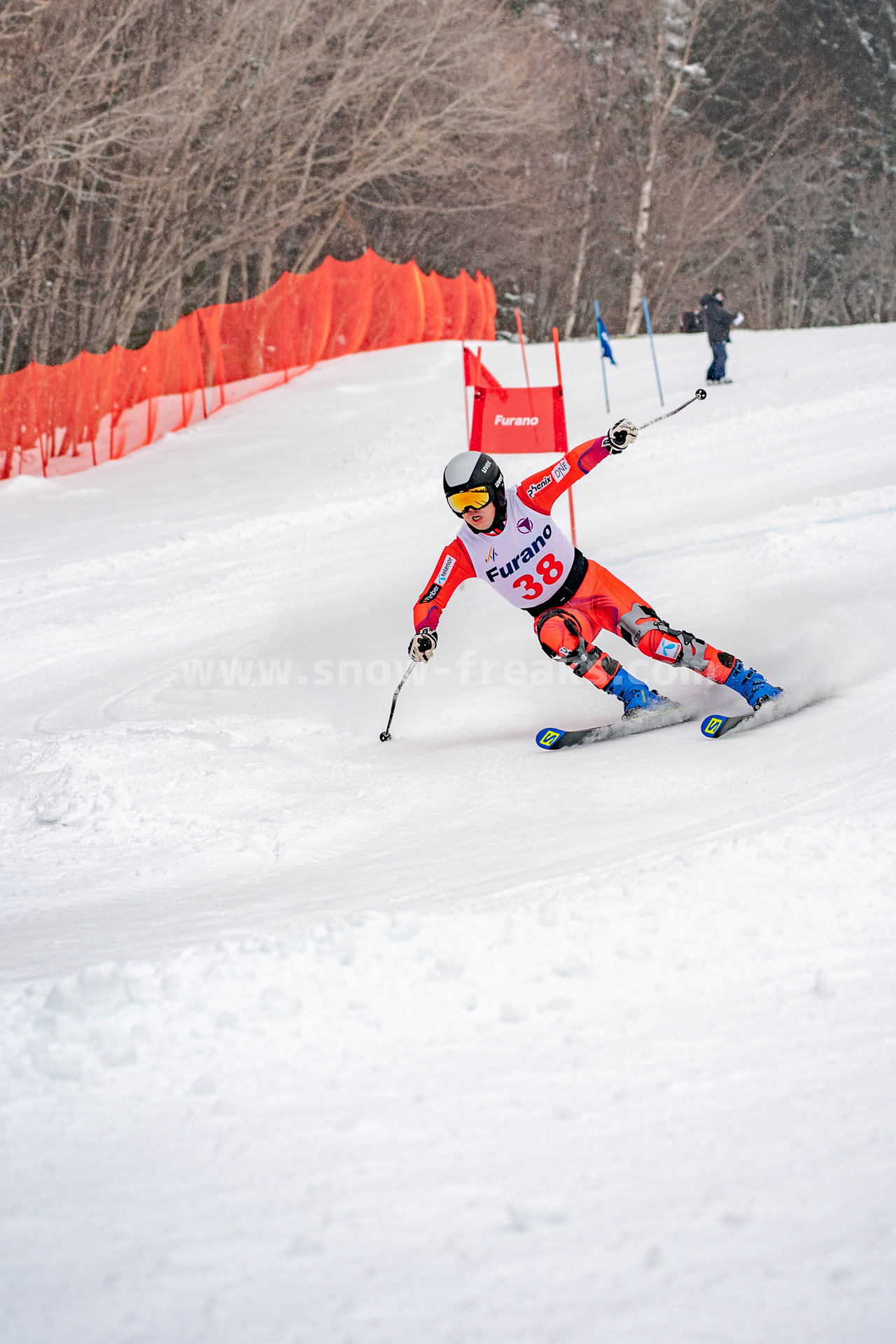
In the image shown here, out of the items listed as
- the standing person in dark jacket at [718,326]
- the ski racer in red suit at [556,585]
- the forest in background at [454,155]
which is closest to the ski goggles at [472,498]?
the ski racer in red suit at [556,585]

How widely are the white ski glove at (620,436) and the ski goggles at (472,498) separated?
661 millimetres

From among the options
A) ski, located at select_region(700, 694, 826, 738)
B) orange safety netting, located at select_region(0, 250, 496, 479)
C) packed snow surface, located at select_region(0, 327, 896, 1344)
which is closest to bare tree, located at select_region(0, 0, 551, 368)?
orange safety netting, located at select_region(0, 250, 496, 479)

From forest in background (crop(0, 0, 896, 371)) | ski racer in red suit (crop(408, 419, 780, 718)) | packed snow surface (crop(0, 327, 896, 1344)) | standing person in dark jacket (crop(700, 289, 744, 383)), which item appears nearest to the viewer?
packed snow surface (crop(0, 327, 896, 1344))

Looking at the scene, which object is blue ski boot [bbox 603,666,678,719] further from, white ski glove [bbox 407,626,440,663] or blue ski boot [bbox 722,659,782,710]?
white ski glove [bbox 407,626,440,663]

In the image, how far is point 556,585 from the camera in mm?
5902

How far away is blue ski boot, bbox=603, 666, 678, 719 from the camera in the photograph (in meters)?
5.82

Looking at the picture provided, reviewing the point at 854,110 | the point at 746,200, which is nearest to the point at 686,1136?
the point at 746,200

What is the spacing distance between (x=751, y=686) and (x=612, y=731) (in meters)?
0.70

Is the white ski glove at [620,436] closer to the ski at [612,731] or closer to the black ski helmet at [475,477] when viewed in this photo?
the black ski helmet at [475,477]

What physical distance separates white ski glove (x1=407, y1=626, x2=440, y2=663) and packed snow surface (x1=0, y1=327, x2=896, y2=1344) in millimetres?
481

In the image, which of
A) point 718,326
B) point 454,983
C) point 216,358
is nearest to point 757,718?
point 454,983

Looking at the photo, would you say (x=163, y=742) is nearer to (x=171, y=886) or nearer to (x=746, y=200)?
(x=171, y=886)

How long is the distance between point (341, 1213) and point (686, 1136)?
71 centimetres

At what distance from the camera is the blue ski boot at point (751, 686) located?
18.4 ft
